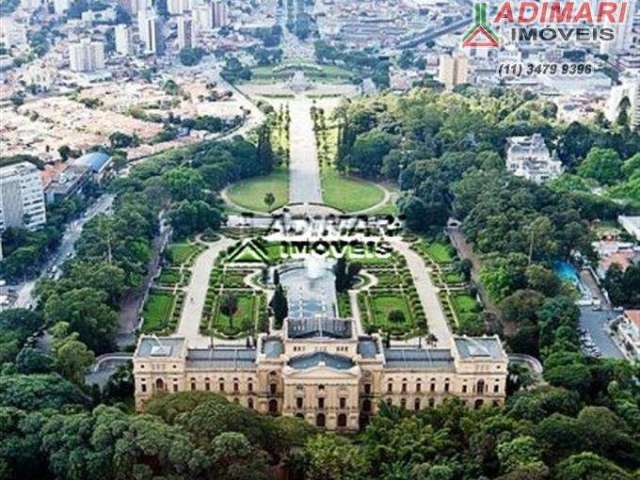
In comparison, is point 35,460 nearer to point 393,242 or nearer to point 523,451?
point 523,451

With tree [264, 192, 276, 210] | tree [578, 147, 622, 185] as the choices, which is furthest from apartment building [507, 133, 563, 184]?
tree [264, 192, 276, 210]

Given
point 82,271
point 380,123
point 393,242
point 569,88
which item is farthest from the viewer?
point 569,88

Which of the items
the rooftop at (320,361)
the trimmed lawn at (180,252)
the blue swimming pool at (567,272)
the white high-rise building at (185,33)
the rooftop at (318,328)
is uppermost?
the white high-rise building at (185,33)

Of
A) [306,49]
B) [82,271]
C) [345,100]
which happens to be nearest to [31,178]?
[82,271]

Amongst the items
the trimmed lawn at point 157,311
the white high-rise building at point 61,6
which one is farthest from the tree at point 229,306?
the white high-rise building at point 61,6

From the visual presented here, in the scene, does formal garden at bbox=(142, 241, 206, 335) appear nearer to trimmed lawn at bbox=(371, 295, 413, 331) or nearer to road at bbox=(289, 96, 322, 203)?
trimmed lawn at bbox=(371, 295, 413, 331)

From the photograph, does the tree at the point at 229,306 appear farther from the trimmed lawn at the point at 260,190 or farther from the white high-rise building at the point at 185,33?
the white high-rise building at the point at 185,33
